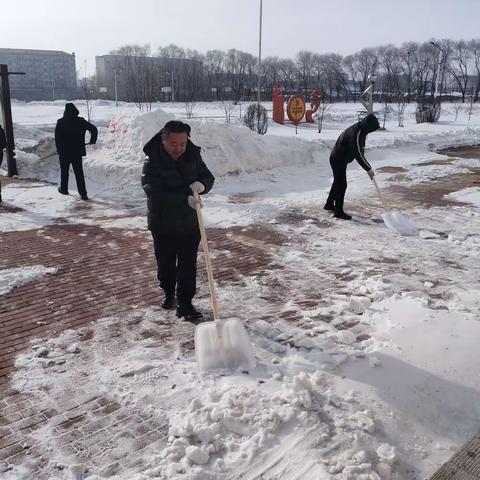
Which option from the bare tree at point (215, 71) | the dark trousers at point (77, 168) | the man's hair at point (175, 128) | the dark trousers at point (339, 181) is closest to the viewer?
the man's hair at point (175, 128)

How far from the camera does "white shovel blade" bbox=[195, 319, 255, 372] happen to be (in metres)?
3.32

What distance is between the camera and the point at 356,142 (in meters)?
6.98

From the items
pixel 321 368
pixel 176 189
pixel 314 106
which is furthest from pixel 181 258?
pixel 314 106

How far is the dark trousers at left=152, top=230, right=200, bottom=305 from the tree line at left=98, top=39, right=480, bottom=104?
59.3m

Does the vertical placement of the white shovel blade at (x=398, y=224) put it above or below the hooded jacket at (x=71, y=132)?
below

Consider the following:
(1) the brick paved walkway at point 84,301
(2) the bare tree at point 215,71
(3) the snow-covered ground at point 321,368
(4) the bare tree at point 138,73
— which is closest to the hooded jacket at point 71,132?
(1) the brick paved walkway at point 84,301

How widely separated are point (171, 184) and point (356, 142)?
390 cm

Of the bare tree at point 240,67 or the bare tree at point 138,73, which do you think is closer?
the bare tree at point 138,73

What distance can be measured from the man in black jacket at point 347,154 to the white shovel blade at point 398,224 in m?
0.65

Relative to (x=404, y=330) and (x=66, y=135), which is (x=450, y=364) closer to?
(x=404, y=330)

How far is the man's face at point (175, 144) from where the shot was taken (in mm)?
3768

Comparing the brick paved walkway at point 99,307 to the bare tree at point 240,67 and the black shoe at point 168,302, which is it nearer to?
the black shoe at point 168,302

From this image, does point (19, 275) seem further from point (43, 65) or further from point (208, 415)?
point (43, 65)

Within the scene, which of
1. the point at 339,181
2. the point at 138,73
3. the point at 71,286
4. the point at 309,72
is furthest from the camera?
the point at 309,72
